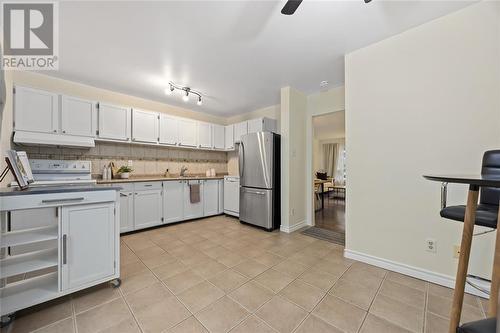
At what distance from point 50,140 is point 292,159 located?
3511mm

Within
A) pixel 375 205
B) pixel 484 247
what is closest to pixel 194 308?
pixel 375 205

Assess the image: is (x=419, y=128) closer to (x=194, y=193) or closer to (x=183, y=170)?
(x=194, y=193)

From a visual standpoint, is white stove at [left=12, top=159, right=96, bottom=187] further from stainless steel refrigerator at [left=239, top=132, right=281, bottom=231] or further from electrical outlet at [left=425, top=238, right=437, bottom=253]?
electrical outlet at [left=425, top=238, right=437, bottom=253]

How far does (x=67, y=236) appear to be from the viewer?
59.2 inches

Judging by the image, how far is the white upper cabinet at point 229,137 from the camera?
4.56 meters

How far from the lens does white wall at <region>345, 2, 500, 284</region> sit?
1.65m

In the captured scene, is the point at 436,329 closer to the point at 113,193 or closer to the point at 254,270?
the point at 254,270

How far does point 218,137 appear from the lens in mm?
4637

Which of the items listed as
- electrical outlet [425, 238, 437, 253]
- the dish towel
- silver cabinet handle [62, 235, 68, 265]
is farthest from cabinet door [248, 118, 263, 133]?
silver cabinet handle [62, 235, 68, 265]

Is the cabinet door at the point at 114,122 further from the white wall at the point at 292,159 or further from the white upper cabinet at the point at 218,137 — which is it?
the white wall at the point at 292,159

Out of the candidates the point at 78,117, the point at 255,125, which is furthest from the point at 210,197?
the point at 78,117

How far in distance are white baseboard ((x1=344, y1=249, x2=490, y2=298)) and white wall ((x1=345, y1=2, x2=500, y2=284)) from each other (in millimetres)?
39

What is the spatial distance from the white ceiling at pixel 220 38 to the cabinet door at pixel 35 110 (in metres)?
0.42

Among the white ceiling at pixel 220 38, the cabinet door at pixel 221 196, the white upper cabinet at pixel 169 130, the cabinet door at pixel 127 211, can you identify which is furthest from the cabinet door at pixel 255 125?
the cabinet door at pixel 127 211
